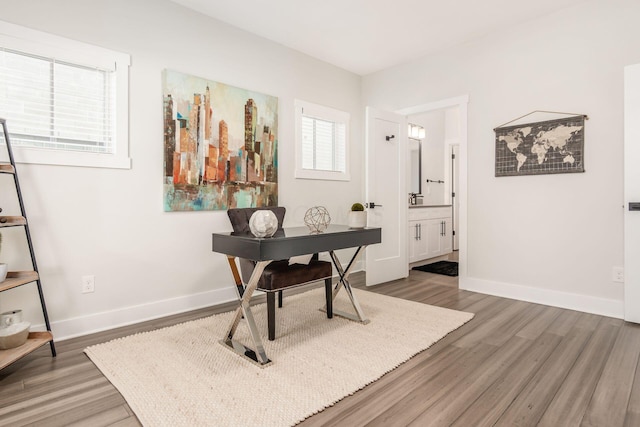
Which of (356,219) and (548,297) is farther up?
(356,219)

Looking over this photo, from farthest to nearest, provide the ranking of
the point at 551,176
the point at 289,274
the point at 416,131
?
1. the point at 416,131
2. the point at 551,176
3. the point at 289,274

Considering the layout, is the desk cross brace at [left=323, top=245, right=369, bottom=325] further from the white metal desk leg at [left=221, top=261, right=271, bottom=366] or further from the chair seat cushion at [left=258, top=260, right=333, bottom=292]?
the white metal desk leg at [left=221, top=261, right=271, bottom=366]

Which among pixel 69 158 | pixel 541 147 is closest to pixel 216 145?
pixel 69 158

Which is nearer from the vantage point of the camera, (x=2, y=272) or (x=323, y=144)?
(x=2, y=272)

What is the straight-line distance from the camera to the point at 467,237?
394cm

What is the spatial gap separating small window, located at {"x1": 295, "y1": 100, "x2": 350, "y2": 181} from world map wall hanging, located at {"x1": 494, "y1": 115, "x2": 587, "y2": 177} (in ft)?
6.26

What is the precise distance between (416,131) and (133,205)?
4886mm

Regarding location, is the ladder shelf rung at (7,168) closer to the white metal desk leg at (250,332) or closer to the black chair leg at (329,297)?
the white metal desk leg at (250,332)

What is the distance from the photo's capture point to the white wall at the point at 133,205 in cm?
251

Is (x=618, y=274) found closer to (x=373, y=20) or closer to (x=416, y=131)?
(x=373, y=20)

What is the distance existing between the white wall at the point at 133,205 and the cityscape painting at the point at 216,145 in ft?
0.31

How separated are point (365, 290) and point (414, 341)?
142cm

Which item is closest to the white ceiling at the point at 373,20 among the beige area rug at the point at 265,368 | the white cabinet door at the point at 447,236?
the beige area rug at the point at 265,368

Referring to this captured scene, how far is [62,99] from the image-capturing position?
2.59 m
